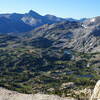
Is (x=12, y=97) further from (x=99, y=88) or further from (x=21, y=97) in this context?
(x=99, y=88)

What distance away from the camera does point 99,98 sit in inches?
2344

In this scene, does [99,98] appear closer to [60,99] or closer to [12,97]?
[60,99]

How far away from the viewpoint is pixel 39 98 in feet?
195

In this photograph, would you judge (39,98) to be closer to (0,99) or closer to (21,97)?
A: (21,97)

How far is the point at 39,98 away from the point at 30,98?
233 centimetres

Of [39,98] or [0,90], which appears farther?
[0,90]

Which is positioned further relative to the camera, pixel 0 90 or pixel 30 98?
pixel 0 90

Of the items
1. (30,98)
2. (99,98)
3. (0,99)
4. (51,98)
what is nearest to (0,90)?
(0,99)

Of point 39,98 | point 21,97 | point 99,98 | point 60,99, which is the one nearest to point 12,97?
point 21,97

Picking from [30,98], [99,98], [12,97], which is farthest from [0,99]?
[99,98]

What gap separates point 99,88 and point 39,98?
49.4 ft

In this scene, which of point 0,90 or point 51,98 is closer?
point 51,98

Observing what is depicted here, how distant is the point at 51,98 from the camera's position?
5903cm

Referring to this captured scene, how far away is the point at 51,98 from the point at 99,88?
12478mm
